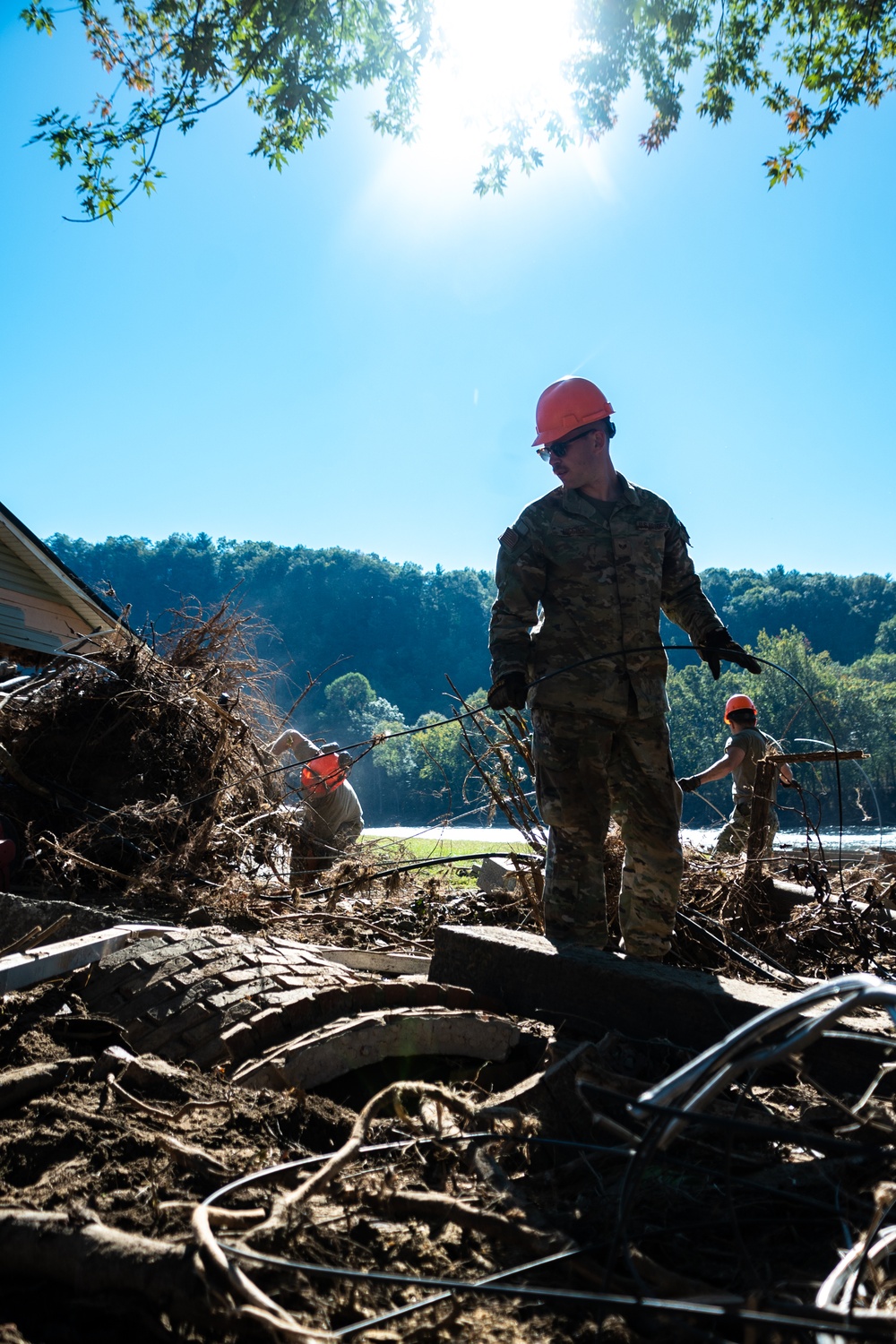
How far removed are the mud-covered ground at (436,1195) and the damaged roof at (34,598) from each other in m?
13.1

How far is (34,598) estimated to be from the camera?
15.6 metres

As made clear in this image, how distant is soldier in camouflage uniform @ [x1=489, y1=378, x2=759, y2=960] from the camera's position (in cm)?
384

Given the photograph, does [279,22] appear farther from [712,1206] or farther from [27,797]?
[712,1206]

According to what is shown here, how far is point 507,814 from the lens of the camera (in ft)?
16.1

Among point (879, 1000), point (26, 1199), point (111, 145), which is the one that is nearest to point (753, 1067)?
point (879, 1000)

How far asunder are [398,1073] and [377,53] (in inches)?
348

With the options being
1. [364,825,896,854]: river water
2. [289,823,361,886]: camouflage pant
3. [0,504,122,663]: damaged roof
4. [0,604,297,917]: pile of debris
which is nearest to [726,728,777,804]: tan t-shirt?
[364,825,896,854]: river water

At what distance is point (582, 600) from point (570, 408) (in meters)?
0.91

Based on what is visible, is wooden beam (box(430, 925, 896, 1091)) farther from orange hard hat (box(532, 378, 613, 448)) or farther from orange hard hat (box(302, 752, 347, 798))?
orange hard hat (box(302, 752, 347, 798))

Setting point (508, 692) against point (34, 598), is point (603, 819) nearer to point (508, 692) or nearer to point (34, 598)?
point (508, 692)

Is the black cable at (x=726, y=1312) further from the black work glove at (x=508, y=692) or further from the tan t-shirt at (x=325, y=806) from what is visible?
the tan t-shirt at (x=325, y=806)

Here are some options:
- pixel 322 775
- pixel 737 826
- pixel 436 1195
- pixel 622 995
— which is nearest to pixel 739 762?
pixel 737 826

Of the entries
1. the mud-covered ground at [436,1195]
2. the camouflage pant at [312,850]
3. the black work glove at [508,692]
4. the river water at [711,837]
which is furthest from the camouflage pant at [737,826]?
the mud-covered ground at [436,1195]

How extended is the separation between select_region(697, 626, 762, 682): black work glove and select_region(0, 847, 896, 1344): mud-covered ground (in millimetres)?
1825
